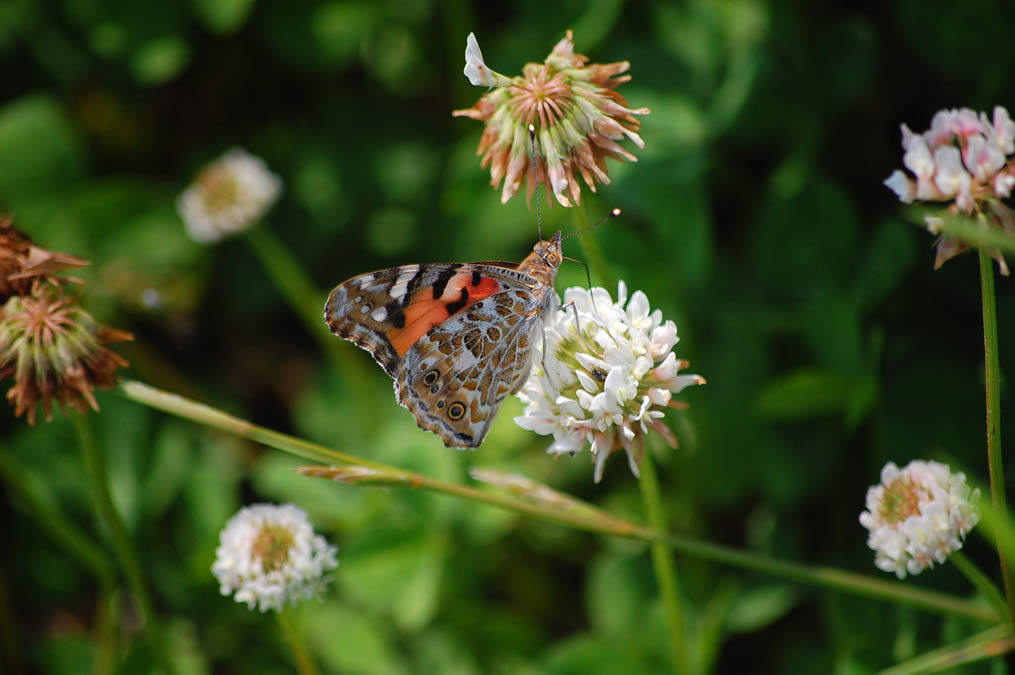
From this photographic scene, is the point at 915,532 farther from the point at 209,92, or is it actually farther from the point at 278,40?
the point at 209,92

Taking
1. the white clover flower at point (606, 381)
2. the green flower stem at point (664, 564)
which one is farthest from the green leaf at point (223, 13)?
the green flower stem at point (664, 564)

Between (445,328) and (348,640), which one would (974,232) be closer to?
(445,328)

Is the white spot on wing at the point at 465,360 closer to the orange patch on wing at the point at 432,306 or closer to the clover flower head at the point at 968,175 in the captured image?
the orange patch on wing at the point at 432,306

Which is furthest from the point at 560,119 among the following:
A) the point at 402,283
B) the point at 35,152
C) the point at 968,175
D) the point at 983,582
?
the point at 35,152

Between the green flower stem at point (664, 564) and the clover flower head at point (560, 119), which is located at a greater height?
the clover flower head at point (560, 119)

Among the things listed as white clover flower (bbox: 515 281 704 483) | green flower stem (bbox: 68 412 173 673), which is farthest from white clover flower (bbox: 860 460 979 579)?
green flower stem (bbox: 68 412 173 673)

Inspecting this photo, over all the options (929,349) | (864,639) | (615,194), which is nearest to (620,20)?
(615,194)
